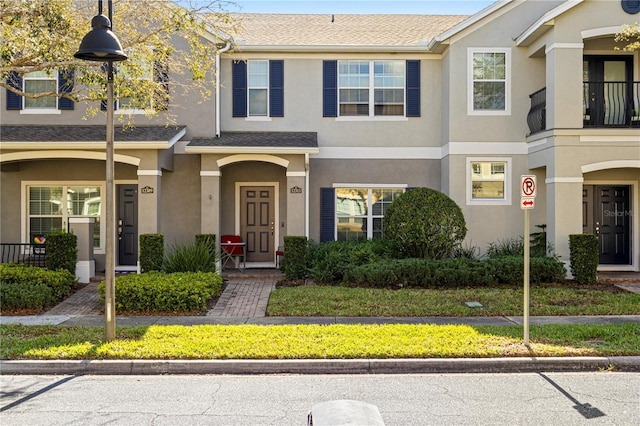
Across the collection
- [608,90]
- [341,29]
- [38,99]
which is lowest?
[38,99]

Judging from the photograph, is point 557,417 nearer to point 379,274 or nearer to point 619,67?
point 379,274

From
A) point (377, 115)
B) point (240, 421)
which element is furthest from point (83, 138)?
point (240, 421)

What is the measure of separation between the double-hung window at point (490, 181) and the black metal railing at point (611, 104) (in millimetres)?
2388

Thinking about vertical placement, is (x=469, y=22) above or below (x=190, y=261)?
above

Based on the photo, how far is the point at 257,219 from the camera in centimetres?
1645

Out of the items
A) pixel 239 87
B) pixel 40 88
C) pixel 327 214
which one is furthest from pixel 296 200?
pixel 40 88

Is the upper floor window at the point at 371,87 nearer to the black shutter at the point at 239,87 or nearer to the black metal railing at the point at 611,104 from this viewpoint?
the black shutter at the point at 239,87

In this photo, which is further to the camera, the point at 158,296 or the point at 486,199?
the point at 486,199

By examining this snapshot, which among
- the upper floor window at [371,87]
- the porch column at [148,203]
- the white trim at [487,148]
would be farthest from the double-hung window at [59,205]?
the white trim at [487,148]

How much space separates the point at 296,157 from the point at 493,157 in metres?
5.43

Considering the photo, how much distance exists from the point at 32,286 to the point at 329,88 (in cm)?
920

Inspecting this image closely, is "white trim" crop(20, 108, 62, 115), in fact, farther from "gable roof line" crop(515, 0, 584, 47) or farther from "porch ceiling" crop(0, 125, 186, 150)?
"gable roof line" crop(515, 0, 584, 47)

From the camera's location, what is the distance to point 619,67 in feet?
51.0

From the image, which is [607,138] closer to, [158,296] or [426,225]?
[426,225]
